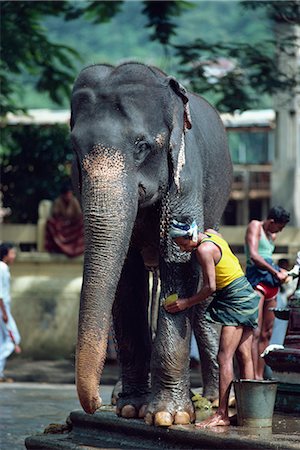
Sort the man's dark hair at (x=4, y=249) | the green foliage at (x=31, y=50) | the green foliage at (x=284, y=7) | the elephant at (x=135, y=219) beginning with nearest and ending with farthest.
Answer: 1. the elephant at (x=135, y=219)
2. the man's dark hair at (x=4, y=249)
3. the green foliage at (x=284, y=7)
4. the green foliage at (x=31, y=50)

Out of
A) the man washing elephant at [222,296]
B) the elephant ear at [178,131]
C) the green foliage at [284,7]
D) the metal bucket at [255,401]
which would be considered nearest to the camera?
the metal bucket at [255,401]

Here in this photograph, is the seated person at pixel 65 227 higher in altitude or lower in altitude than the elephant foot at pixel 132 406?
lower

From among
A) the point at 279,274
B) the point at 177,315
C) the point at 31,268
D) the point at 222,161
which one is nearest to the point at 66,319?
the point at 31,268

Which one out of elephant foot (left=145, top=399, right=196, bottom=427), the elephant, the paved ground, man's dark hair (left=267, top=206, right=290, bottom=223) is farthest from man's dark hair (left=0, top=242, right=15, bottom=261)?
elephant foot (left=145, top=399, right=196, bottom=427)

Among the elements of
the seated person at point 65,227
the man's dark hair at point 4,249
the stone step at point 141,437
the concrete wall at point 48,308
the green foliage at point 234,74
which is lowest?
the concrete wall at point 48,308

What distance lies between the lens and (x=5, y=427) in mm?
10797

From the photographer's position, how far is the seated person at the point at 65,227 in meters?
18.8

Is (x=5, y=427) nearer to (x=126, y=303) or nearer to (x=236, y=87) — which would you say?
(x=126, y=303)

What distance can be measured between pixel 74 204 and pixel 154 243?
31.9 ft

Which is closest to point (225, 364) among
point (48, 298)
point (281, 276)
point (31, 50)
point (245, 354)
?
point (245, 354)

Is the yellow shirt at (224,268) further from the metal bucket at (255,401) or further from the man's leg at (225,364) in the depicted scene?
the metal bucket at (255,401)

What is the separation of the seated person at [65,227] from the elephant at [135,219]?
9.22 meters

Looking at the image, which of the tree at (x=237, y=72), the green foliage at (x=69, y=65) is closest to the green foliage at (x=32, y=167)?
the green foliage at (x=69, y=65)

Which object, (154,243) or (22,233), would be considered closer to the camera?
(154,243)
